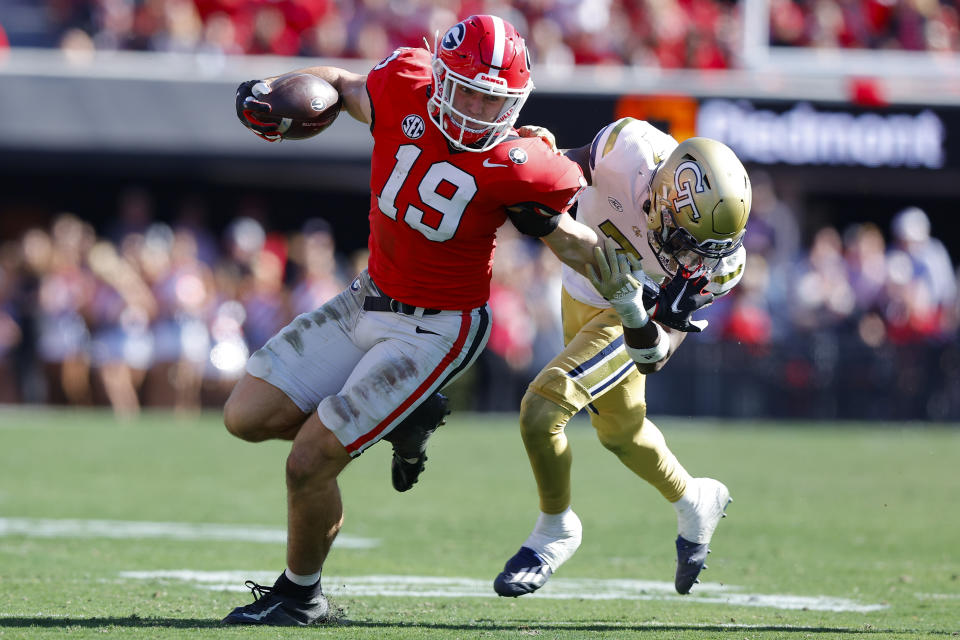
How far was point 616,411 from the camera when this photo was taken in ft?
16.5

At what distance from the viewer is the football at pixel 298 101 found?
177 inches

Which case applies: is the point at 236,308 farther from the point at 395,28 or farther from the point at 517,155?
the point at 517,155

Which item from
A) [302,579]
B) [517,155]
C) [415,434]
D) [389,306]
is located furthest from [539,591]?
[517,155]

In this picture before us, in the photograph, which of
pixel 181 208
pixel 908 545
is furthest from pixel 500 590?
pixel 181 208

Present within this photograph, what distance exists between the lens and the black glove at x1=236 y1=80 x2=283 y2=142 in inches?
177

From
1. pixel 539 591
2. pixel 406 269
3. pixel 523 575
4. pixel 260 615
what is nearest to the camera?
pixel 260 615

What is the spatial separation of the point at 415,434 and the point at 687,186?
126cm

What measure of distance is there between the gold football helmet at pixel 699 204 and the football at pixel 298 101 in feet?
3.91

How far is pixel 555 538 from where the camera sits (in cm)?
489

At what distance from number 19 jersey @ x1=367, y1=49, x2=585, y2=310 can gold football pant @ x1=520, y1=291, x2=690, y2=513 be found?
0.51 metres

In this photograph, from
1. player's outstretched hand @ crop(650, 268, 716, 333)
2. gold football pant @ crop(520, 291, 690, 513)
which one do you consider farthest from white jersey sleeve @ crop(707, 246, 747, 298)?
gold football pant @ crop(520, 291, 690, 513)

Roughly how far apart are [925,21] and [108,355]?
945cm

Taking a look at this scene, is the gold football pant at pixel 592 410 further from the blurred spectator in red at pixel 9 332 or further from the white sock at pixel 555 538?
the blurred spectator in red at pixel 9 332

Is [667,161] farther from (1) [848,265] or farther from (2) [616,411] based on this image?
(1) [848,265]
